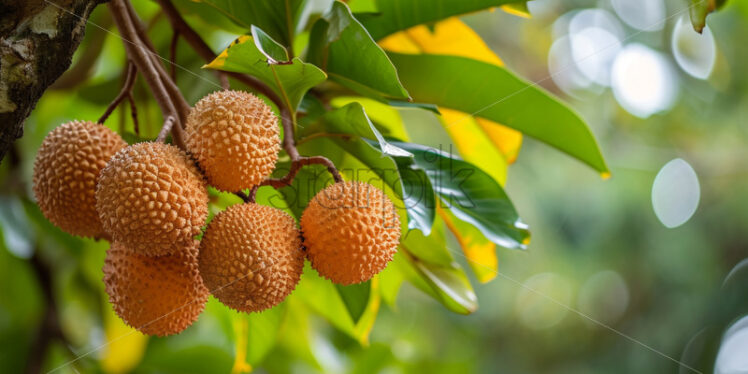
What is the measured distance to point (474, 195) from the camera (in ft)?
2.38

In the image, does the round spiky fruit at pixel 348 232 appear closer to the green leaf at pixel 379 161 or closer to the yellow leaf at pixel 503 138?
the green leaf at pixel 379 161

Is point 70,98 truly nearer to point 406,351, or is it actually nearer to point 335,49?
point 335,49

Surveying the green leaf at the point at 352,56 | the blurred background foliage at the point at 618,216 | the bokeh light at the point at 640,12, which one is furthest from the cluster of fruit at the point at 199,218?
the bokeh light at the point at 640,12

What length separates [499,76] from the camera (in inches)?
30.0

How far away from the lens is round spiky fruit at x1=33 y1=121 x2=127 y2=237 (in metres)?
0.57

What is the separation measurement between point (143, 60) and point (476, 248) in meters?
0.52

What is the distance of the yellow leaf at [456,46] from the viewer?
2.88 feet

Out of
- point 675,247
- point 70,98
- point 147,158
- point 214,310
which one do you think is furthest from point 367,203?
point 675,247

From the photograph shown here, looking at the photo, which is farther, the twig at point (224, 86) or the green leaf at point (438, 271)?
the green leaf at point (438, 271)

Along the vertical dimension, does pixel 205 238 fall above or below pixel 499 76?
below

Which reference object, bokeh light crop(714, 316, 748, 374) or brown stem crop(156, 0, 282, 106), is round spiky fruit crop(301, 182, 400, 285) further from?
bokeh light crop(714, 316, 748, 374)

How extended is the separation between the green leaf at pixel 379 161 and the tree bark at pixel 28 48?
25cm

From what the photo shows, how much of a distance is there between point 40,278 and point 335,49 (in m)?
0.80

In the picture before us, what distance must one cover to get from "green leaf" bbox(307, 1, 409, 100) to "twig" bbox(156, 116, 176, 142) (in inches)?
7.2
